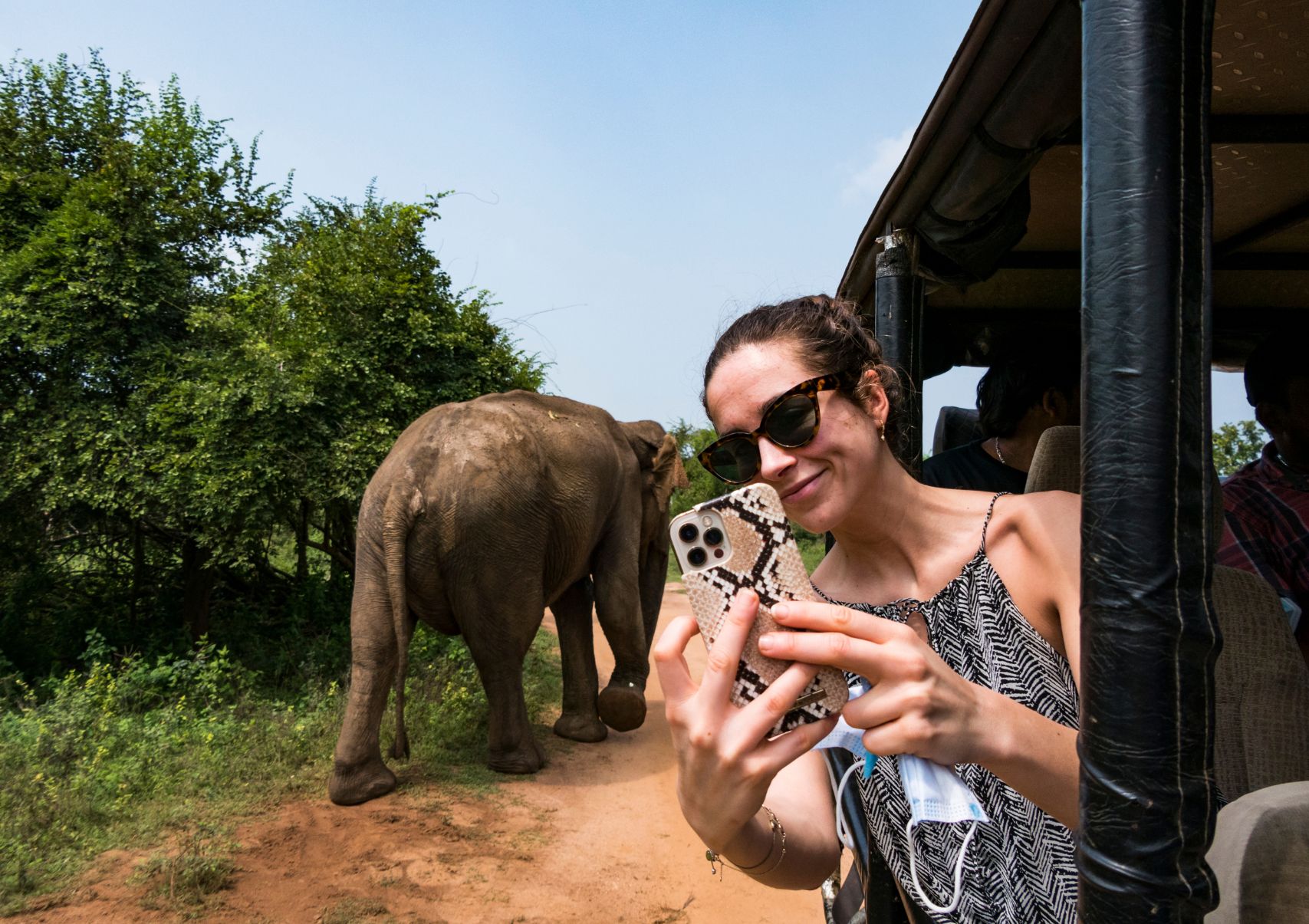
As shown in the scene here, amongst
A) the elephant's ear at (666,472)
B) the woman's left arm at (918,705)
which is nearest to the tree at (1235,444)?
the elephant's ear at (666,472)

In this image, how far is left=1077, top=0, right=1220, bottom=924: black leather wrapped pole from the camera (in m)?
0.90

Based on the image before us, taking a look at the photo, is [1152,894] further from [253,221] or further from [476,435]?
[253,221]

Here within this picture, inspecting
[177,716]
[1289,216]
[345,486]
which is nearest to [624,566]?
[345,486]

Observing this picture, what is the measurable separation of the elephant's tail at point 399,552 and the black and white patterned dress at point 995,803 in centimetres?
429

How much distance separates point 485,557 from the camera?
19.0ft

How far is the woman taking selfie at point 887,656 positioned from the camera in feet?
3.22

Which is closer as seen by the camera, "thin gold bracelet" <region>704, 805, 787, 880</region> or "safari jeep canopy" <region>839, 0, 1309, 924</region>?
"safari jeep canopy" <region>839, 0, 1309, 924</region>

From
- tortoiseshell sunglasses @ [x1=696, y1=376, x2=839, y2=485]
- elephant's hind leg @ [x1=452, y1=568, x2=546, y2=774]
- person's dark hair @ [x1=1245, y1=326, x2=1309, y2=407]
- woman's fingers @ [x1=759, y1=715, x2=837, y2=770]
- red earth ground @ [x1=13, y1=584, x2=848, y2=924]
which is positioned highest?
person's dark hair @ [x1=1245, y1=326, x2=1309, y2=407]

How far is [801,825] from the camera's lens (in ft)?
5.27

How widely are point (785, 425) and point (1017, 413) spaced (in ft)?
7.81

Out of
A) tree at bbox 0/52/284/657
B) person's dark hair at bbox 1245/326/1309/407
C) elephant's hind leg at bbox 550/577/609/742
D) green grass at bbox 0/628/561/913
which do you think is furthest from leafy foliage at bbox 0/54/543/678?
person's dark hair at bbox 1245/326/1309/407

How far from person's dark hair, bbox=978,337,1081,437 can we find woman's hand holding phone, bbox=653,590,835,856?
2.79 metres

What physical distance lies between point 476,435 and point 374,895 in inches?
110

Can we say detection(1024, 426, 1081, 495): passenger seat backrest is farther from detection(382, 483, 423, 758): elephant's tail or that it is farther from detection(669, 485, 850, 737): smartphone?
detection(382, 483, 423, 758): elephant's tail
